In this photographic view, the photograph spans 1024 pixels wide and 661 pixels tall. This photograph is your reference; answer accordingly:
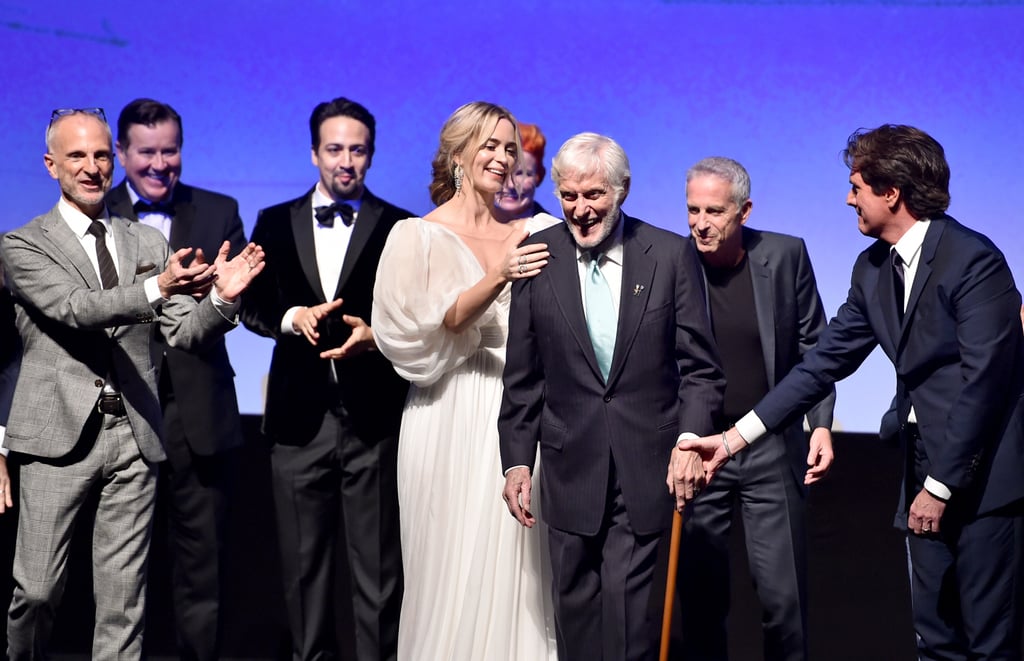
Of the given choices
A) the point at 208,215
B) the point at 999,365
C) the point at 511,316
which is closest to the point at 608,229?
the point at 511,316

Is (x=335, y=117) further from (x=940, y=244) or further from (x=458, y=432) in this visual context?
(x=940, y=244)

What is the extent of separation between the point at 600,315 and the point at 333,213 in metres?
1.11

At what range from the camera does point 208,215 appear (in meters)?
4.25

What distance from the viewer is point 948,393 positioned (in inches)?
120

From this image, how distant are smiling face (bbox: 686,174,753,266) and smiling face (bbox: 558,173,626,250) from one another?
27.1 inches

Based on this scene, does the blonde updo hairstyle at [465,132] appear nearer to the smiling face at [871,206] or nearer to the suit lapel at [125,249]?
the suit lapel at [125,249]

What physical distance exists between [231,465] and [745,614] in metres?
1.89

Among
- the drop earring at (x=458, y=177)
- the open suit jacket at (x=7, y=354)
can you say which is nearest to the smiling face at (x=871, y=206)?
the drop earring at (x=458, y=177)

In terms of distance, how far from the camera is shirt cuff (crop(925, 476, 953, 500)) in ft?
9.78

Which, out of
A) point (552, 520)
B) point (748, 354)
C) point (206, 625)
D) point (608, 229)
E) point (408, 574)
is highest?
point (608, 229)

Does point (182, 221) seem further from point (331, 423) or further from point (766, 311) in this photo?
point (766, 311)

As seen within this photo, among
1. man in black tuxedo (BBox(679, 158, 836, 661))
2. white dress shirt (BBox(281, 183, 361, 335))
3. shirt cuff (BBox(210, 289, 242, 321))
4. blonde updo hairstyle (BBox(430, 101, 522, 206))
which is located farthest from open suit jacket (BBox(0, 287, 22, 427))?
man in black tuxedo (BBox(679, 158, 836, 661))

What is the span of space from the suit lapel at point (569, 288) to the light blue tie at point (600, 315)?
0.10ft

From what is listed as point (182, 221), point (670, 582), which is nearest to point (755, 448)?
point (670, 582)
